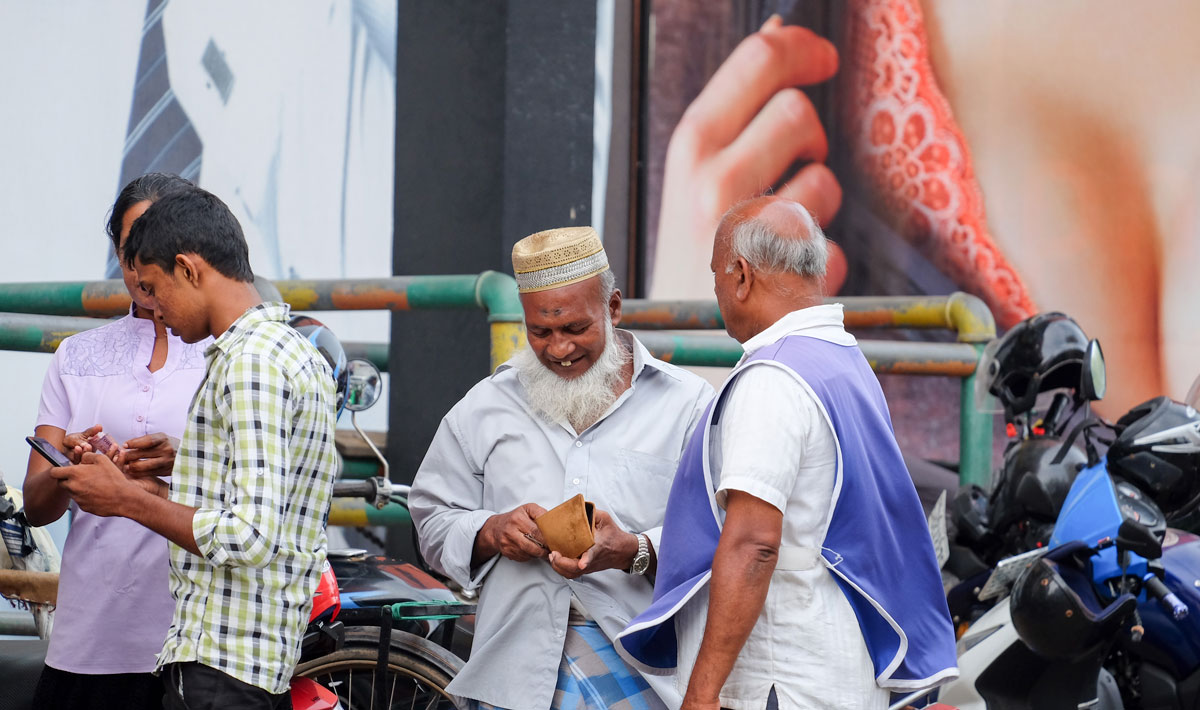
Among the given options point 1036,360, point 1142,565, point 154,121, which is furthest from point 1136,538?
point 154,121

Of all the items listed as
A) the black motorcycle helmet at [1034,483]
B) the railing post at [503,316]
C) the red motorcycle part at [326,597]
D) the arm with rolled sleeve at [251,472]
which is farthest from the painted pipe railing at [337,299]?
the black motorcycle helmet at [1034,483]

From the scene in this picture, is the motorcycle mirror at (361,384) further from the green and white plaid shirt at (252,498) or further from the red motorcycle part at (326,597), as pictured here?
the green and white plaid shirt at (252,498)

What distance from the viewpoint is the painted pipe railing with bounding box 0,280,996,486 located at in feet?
10.5

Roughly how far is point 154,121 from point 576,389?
4535mm

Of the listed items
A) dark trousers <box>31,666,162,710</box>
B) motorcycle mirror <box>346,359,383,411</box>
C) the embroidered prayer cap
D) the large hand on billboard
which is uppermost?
the large hand on billboard

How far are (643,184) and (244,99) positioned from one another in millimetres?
2358

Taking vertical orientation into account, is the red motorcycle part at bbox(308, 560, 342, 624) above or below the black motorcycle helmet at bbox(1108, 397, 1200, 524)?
below

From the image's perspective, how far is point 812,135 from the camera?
23.4 feet

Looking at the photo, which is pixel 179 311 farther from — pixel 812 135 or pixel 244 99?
pixel 812 135

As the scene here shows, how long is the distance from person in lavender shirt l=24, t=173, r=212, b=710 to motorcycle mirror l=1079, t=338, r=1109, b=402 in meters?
2.70

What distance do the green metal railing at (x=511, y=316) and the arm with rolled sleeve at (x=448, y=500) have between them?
58cm

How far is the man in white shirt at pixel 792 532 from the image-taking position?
6.39ft

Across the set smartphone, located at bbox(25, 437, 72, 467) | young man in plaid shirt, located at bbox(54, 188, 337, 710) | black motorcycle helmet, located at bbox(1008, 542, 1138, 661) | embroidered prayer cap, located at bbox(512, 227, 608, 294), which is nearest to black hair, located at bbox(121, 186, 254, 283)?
young man in plaid shirt, located at bbox(54, 188, 337, 710)

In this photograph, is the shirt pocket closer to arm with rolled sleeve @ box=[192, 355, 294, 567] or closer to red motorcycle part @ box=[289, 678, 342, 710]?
arm with rolled sleeve @ box=[192, 355, 294, 567]
